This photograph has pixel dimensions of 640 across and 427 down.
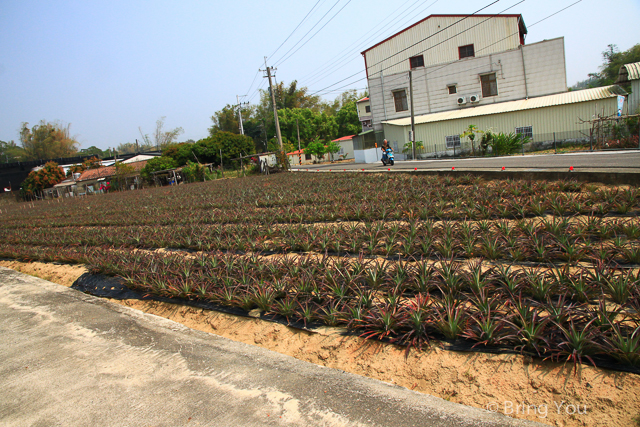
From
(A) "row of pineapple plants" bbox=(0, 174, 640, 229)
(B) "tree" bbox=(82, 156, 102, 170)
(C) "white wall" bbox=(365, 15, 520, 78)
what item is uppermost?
(C) "white wall" bbox=(365, 15, 520, 78)

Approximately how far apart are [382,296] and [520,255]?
1.84 m

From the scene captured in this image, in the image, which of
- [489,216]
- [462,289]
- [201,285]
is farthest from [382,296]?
[489,216]

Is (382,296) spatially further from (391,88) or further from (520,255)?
(391,88)

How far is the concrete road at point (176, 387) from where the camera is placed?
2438 mm

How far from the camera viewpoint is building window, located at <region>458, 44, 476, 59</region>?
31.8 meters

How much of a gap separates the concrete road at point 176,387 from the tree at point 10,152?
99.1 meters

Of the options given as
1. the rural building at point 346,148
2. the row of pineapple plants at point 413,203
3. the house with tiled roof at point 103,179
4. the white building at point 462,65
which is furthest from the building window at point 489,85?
the house with tiled roof at point 103,179

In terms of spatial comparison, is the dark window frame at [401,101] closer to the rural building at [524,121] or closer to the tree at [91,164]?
the rural building at [524,121]

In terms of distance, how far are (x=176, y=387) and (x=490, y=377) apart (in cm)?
239

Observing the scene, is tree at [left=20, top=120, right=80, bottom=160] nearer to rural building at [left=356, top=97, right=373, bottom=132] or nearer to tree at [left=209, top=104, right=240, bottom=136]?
tree at [left=209, top=104, right=240, bottom=136]

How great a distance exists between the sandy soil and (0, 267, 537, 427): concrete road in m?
0.22

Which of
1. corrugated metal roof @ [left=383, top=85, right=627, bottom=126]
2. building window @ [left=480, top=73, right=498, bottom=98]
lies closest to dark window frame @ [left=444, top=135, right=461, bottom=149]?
corrugated metal roof @ [left=383, top=85, right=627, bottom=126]

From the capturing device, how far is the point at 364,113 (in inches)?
1980

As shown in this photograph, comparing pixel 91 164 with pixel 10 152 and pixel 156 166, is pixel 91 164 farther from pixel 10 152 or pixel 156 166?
pixel 10 152
